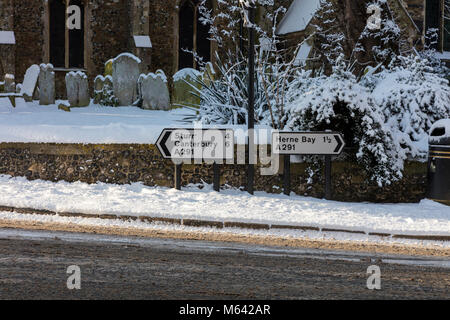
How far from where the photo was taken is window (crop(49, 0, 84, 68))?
2417cm

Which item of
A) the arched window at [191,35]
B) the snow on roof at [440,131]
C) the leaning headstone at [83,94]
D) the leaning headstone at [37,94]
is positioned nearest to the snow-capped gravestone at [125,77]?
the leaning headstone at [83,94]

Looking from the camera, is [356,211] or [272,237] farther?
[356,211]

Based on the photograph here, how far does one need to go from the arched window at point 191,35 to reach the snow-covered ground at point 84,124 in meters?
7.27

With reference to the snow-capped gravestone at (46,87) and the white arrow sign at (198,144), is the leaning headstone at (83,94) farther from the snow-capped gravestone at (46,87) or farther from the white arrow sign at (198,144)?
the white arrow sign at (198,144)

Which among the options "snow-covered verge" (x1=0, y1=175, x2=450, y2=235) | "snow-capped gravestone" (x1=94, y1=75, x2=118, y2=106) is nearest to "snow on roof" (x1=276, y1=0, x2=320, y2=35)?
"snow-capped gravestone" (x1=94, y1=75, x2=118, y2=106)

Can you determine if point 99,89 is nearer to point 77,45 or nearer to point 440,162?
point 77,45

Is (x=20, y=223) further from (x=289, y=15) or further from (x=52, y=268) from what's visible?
(x=289, y=15)

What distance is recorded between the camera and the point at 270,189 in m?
12.2

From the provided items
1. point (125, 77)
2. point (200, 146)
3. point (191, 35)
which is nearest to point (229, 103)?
point (200, 146)

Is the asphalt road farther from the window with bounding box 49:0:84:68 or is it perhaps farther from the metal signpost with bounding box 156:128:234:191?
the window with bounding box 49:0:84:68

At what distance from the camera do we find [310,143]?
11773 mm

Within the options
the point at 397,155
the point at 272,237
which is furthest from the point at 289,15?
the point at 272,237

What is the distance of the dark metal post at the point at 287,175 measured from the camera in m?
11.9
